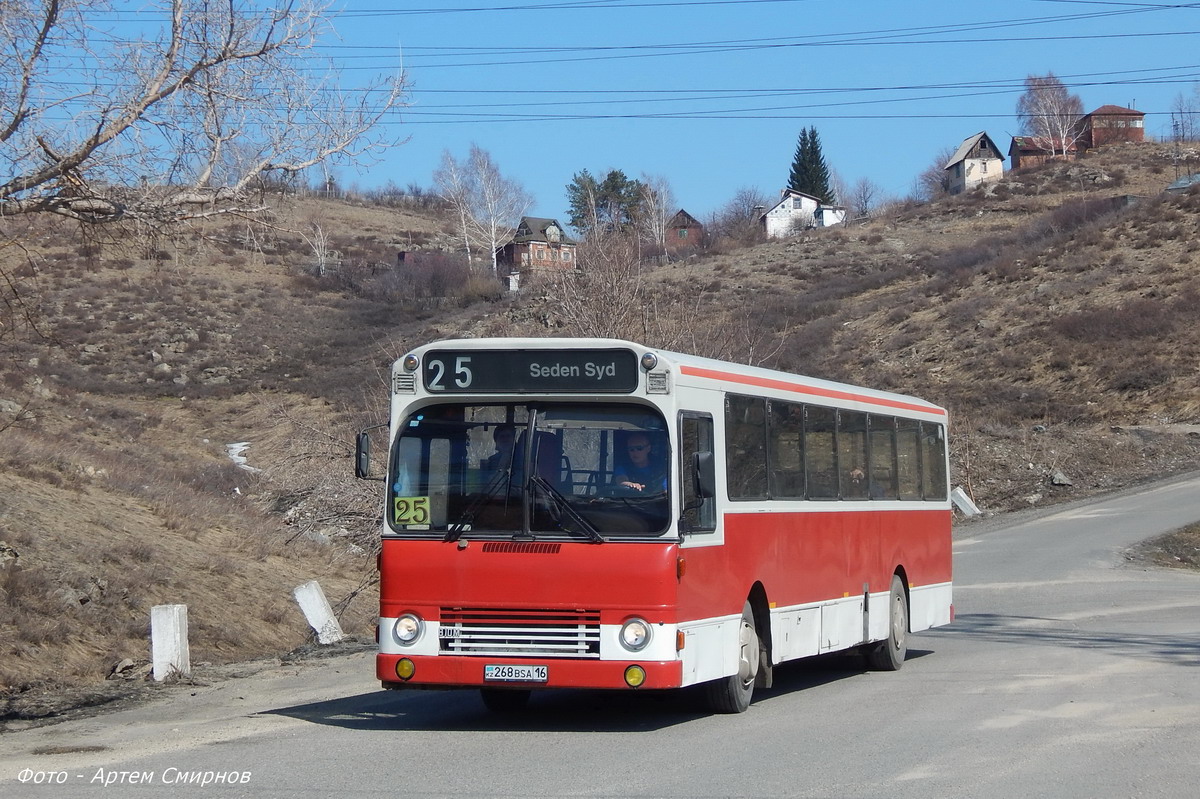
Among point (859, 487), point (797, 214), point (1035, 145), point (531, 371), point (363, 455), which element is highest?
point (1035, 145)

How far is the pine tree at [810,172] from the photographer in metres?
161

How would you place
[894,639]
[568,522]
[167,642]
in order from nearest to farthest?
1. [568,522]
2. [167,642]
3. [894,639]

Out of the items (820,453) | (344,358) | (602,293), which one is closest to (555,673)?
(820,453)

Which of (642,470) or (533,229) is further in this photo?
(533,229)

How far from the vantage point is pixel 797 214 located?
491ft

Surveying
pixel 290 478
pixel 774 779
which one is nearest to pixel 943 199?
pixel 290 478

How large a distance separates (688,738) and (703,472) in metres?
1.98

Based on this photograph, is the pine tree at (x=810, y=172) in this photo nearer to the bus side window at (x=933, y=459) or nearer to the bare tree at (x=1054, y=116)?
the bare tree at (x=1054, y=116)

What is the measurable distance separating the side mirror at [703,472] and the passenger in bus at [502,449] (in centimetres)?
143

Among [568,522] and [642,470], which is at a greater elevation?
[642,470]

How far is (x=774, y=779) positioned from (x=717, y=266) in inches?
3211

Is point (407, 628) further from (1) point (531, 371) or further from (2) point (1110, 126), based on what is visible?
(2) point (1110, 126)

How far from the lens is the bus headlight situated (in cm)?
974

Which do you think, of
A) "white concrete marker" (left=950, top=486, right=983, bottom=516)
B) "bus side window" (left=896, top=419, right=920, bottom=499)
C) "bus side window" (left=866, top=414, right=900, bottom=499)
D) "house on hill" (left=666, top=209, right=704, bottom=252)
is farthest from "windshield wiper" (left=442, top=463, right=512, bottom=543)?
"house on hill" (left=666, top=209, right=704, bottom=252)
